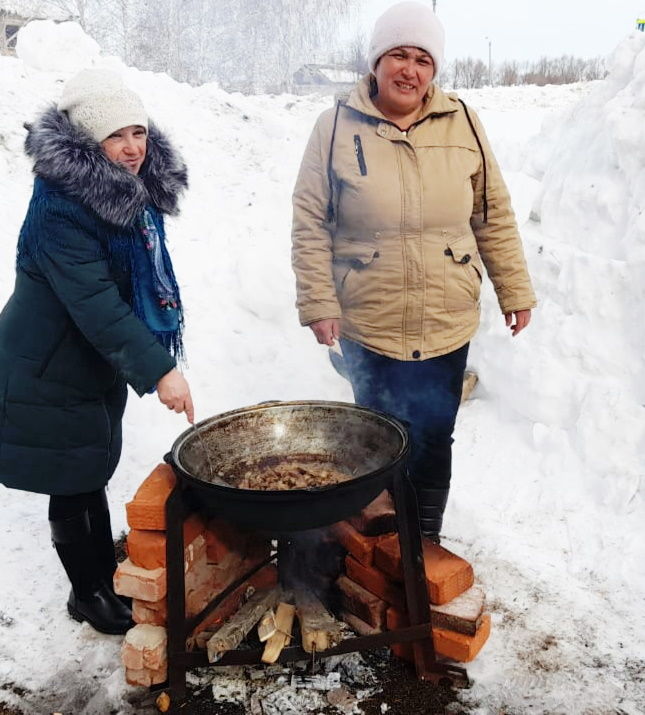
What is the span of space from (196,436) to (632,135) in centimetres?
383

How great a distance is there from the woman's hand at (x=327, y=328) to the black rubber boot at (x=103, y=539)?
1.20 metres

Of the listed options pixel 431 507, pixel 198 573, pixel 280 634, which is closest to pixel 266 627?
pixel 280 634

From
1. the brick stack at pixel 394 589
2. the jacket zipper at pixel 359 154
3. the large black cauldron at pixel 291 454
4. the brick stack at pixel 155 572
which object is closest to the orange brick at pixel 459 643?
the brick stack at pixel 394 589

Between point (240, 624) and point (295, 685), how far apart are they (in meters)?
0.32

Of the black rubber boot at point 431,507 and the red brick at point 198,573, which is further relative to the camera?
the black rubber boot at point 431,507

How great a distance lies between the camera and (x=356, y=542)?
2742 mm

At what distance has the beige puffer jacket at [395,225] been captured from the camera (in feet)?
8.95

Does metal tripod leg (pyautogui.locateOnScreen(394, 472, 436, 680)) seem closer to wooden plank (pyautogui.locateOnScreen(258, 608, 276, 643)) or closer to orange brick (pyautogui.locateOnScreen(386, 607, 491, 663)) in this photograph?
orange brick (pyautogui.locateOnScreen(386, 607, 491, 663))

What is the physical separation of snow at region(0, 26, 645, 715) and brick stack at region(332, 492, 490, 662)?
20 cm

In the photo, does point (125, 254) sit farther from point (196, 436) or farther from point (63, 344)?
point (196, 436)

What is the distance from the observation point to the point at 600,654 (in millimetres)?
2660

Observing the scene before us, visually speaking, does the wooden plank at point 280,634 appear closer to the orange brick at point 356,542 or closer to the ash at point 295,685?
the ash at point 295,685

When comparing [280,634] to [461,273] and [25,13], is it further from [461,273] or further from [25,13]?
[25,13]

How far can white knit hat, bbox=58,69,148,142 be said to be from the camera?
7.29 ft
